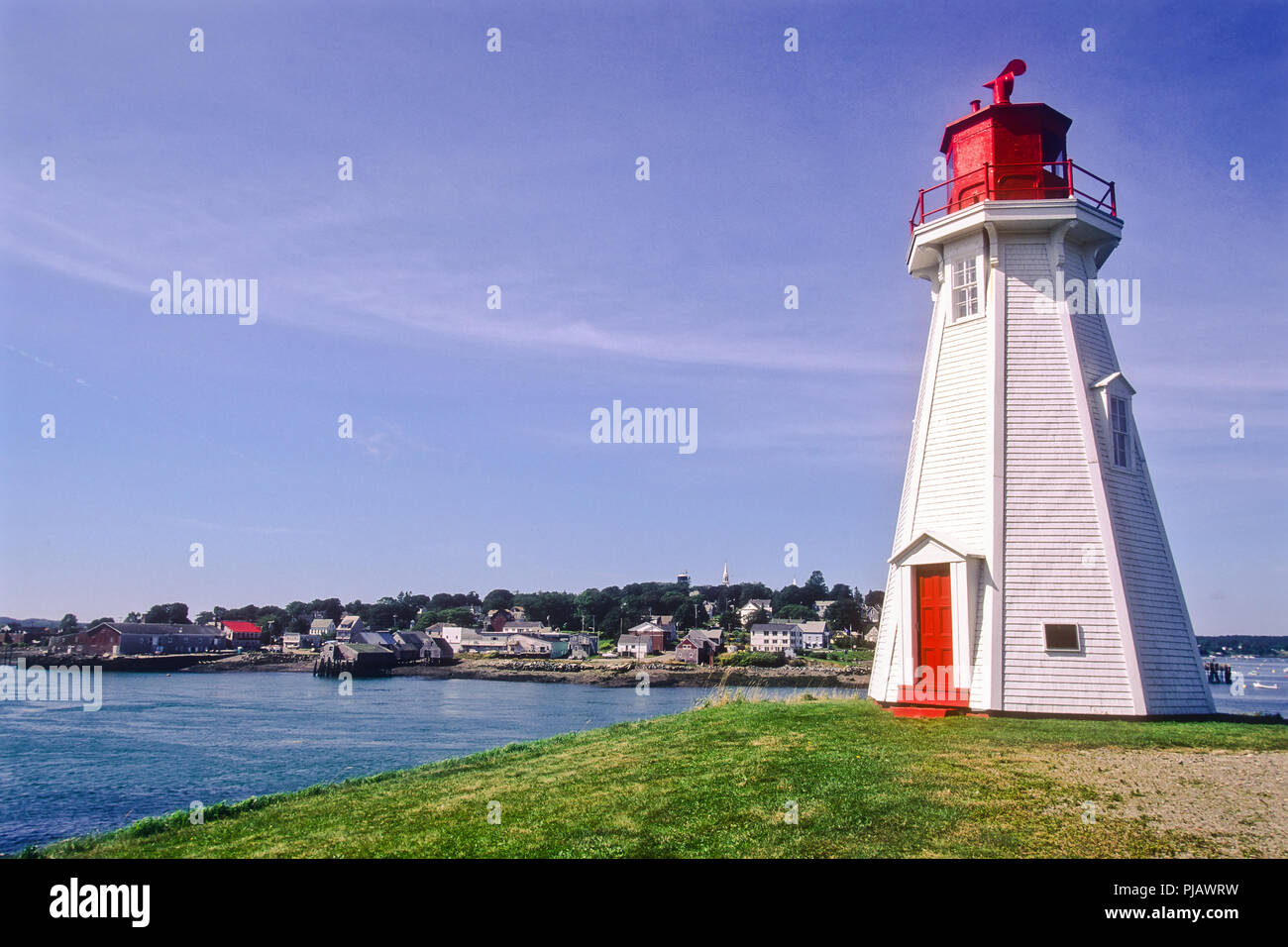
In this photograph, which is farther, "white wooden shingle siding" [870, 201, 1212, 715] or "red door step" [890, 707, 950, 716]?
"red door step" [890, 707, 950, 716]

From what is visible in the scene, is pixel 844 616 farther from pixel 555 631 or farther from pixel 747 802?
pixel 747 802

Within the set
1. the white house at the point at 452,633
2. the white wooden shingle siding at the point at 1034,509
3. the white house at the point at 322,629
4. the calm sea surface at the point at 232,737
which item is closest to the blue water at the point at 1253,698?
the calm sea surface at the point at 232,737

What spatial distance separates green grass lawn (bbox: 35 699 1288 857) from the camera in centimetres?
790

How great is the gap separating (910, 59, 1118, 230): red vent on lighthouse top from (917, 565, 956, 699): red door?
8383mm

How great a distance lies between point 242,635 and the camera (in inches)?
6161

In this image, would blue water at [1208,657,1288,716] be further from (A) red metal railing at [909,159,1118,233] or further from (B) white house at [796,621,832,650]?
(B) white house at [796,621,832,650]

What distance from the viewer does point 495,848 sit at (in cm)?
827

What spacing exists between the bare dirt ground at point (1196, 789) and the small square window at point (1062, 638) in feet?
11.0

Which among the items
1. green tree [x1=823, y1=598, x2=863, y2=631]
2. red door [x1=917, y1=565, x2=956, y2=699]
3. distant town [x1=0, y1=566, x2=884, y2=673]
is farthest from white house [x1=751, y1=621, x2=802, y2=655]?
red door [x1=917, y1=565, x2=956, y2=699]

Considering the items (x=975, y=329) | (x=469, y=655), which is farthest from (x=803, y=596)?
(x=975, y=329)

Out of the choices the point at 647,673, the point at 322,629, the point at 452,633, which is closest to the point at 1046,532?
the point at 647,673

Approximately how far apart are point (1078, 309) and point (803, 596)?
Result: 176 meters

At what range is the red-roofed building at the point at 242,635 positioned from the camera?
504 feet
